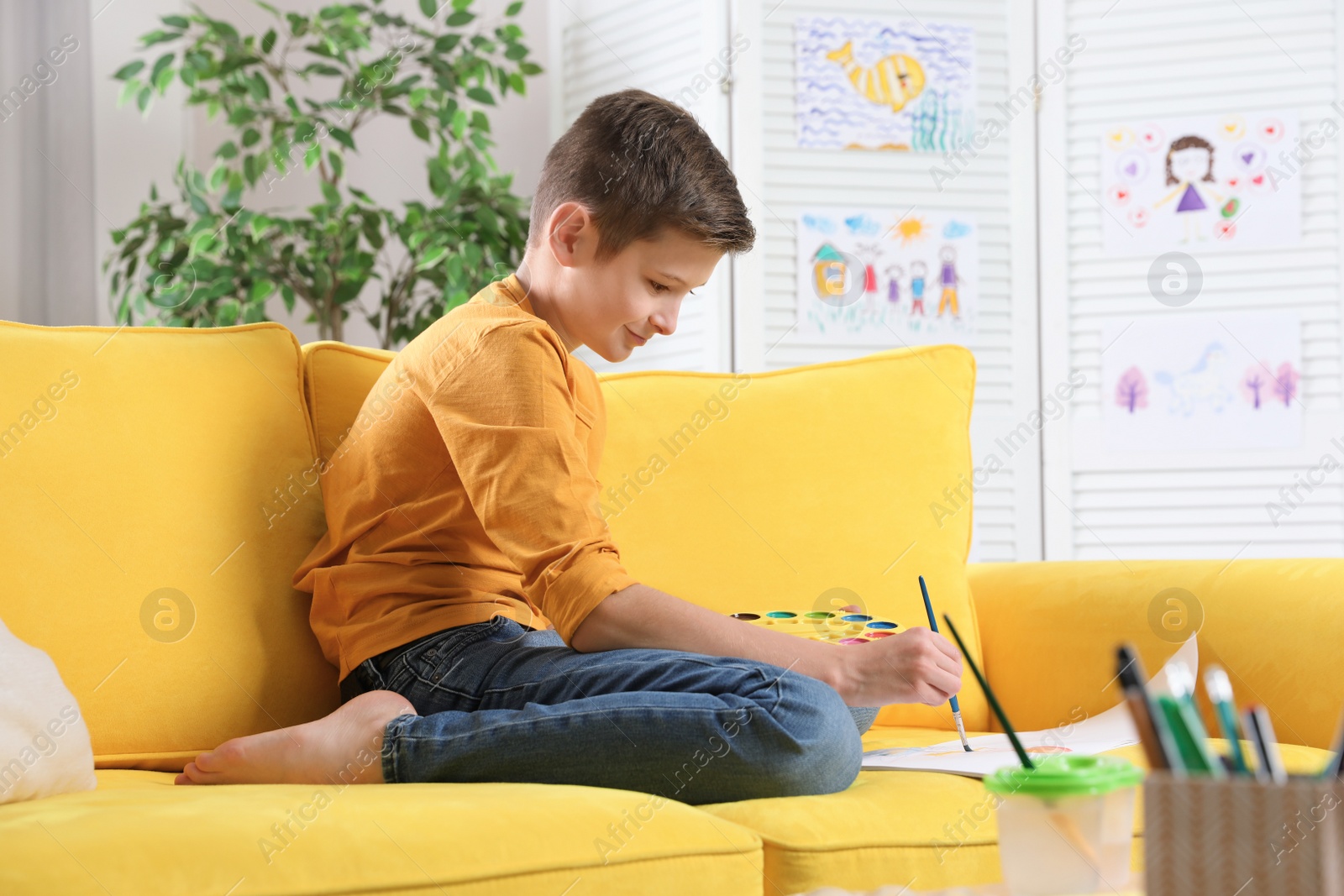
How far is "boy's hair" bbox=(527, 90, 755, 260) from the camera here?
1230 mm

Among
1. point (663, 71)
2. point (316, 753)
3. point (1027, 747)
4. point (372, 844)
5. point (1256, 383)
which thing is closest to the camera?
point (372, 844)

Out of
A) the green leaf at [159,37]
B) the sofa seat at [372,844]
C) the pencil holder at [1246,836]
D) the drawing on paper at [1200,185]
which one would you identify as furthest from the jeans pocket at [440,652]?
the drawing on paper at [1200,185]

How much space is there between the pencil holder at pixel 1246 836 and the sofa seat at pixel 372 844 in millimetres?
451

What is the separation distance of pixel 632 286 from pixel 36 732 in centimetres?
66

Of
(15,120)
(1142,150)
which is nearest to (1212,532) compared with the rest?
(1142,150)

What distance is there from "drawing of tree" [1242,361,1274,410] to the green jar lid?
7.64ft

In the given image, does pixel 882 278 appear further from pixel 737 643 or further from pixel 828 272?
pixel 737 643

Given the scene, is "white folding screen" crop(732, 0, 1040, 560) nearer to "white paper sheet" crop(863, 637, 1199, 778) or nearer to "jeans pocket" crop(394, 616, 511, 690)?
"white paper sheet" crop(863, 637, 1199, 778)

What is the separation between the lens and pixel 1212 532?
106 inches

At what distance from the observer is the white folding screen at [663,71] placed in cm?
270

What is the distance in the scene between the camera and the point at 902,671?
101 cm

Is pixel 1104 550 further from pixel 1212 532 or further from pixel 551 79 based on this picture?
pixel 551 79

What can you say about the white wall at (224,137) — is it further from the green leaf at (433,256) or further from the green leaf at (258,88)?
the green leaf at (433,256)

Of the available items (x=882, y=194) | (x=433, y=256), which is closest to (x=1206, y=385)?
(x=882, y=194)
